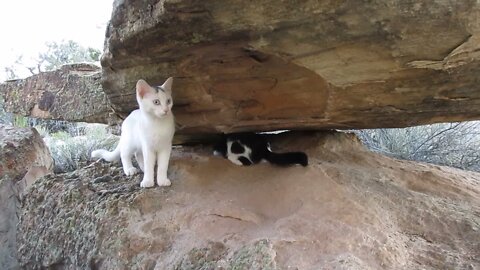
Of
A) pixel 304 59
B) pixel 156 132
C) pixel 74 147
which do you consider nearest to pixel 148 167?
pixel 156 132

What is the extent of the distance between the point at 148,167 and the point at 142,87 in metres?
0.49

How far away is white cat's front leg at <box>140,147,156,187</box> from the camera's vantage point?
8.84ft

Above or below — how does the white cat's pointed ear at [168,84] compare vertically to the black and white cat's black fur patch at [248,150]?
above

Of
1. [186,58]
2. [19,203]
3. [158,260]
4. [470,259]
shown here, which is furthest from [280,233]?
[19,203]

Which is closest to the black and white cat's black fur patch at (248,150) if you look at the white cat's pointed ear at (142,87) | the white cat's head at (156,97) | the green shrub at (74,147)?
the white cat's head at (156,97)

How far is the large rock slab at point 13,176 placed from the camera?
3412 mm

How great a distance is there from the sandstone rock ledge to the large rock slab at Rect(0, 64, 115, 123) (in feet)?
1.59

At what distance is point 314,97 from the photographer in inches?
92.3

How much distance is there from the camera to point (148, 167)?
2.73 meters

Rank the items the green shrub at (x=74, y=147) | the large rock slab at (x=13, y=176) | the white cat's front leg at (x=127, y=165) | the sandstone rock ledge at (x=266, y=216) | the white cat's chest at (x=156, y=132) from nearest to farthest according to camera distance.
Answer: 1. the sandstone rock ledge at (x=266, y=216)
2. the white cat's chest at (x=156, y=132)
3. the white cat's front leg at (x=127, y=165)
4. the large rock slab at (x=13, y=176)
5. the green shrub at (x=74, y=147)

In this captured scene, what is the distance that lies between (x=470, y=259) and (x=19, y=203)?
2.93 metres

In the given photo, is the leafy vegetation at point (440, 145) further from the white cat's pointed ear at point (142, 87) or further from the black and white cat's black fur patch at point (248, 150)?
the white cat's pointed ear at point (142, 87)

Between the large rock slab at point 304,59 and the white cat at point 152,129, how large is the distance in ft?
0.47

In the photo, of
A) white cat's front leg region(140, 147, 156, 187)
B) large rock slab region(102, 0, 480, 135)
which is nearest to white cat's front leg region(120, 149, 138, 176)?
white cat's front leg region(140, 147, 156, 187)
